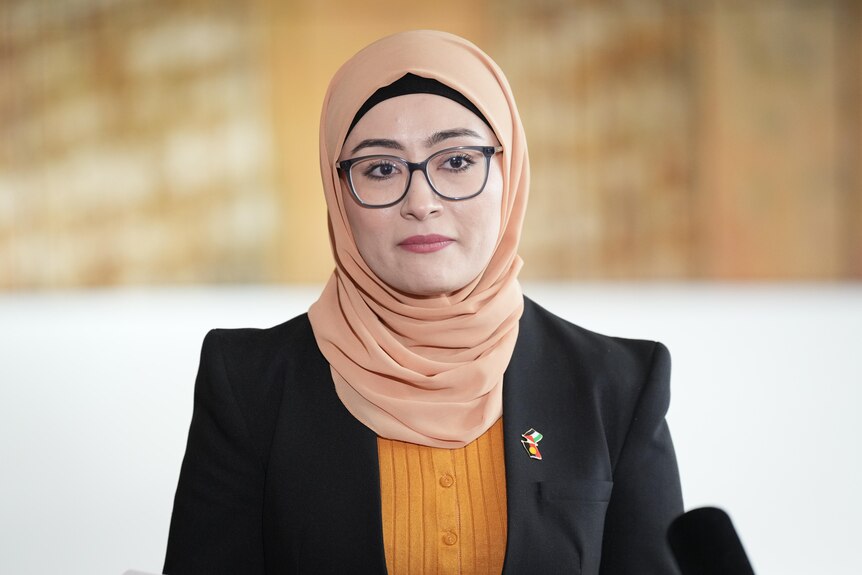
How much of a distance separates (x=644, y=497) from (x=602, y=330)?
4.33 metres

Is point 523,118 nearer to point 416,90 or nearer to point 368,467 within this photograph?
point 416,90

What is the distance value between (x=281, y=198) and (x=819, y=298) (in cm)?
371

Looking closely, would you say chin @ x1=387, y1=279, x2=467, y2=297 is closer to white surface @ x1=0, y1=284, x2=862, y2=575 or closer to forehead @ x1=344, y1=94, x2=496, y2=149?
forehead @ x1=344, y1=94, x2=496, y2=149

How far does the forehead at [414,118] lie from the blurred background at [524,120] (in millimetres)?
5587

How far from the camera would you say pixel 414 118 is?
1558mm

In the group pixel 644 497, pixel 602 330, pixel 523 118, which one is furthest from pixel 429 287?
pixel 523 118

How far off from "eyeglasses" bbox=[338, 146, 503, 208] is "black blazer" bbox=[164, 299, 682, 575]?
304mm

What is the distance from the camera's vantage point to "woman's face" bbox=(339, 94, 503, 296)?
1.55 metres

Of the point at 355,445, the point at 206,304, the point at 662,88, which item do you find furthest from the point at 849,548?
the point at 206,304

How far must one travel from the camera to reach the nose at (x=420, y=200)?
1.52 meters

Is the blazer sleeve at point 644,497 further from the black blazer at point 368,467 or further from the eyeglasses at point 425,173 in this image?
the eyeglasses at point 425,173

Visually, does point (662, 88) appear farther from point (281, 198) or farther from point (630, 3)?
point (281, 198)

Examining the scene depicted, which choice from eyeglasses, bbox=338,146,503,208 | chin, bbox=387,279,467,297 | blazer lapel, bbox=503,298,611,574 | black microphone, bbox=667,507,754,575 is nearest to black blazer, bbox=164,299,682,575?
blazer lapel, bbox=503,298,611,574

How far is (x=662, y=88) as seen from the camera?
7055 mm
